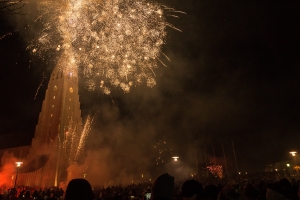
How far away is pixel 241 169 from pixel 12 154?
50.6m

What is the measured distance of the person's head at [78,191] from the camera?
274 cm

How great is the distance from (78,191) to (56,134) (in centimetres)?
4886

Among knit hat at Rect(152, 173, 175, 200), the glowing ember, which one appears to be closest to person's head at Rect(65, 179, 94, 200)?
knit hat at Rect(152, 173, 175, 200)

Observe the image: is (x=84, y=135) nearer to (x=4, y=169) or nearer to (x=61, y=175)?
(x=61, y=175)

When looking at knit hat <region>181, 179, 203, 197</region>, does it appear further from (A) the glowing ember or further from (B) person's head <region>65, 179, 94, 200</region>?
(A) the glowing ember

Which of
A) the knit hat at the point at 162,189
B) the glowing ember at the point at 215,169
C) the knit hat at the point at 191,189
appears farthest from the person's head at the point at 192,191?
the glowing ember at the point at 215,169

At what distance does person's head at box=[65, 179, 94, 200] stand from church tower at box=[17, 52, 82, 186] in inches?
1714

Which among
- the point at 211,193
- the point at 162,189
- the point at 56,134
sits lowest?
the point at 211,193

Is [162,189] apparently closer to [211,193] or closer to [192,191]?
[192,191]

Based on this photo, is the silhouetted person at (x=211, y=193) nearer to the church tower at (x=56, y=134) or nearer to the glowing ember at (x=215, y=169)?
the church tower at (x=56, y=134)

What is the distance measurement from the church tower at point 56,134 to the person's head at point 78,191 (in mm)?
43548

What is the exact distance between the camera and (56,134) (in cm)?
4744

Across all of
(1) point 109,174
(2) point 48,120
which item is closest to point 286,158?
(1) point 109,174

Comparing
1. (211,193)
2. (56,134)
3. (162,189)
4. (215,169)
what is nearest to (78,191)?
(162,189)
